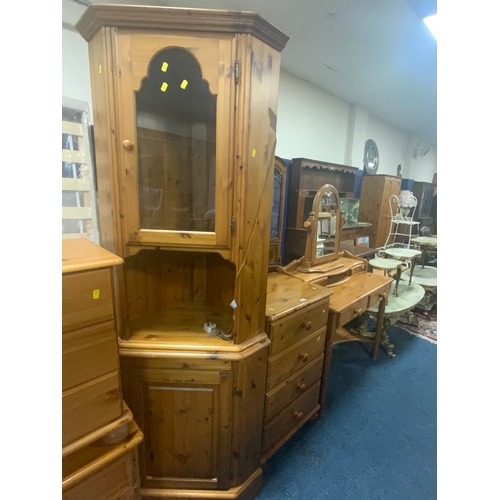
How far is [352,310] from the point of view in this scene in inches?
75.0

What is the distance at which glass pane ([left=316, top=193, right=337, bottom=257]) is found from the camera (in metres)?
2.19

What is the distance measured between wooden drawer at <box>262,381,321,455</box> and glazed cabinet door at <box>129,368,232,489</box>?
10.8 inches

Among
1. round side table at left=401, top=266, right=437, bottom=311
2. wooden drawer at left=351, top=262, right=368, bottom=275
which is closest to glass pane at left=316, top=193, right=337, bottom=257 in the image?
wooden drawer at left=351, top=262, right=368, bottom=275

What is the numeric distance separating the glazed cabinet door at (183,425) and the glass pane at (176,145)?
2.07 ft

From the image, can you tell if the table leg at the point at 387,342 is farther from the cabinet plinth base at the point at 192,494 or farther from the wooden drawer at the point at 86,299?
the wooden drawer at the point at 86,299

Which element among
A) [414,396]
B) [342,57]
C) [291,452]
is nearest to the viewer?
[291,452]

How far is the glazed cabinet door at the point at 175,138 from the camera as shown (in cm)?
92

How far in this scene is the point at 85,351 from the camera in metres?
0.83

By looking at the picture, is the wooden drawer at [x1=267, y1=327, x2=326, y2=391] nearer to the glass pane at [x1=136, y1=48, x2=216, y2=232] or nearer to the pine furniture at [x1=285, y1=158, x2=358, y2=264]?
the glass pane at [x1=136, y1=48, x2=216, y2=232]

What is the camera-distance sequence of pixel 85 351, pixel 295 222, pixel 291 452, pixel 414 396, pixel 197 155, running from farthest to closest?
pixel 295 222, pixel 414 396, pixel 291 452, pixel 197 155, pixel 85 351

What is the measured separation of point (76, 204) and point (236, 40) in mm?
980

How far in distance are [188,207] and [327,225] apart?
1377 millimetres

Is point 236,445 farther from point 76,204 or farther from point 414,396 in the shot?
point 414,396
